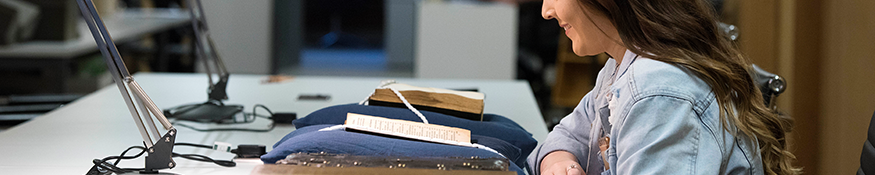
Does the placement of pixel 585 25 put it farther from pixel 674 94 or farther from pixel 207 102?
pixel 207 102

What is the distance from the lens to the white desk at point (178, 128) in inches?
46.8

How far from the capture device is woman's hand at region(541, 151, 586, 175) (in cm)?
103

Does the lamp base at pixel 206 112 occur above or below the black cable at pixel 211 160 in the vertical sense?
above

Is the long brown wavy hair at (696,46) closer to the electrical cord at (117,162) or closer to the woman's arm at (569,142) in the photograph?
the woman's arm at (569,142)

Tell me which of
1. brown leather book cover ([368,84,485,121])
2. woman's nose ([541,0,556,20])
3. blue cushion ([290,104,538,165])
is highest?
woman's nose ([541,0,556,20])

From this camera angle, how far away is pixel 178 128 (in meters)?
1.52

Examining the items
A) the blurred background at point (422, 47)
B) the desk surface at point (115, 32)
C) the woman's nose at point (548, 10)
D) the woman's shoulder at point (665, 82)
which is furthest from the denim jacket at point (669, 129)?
the desk surface at point (115, 32)

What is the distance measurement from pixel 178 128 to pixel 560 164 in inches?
36.8

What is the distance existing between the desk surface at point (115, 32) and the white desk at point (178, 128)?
3.33 feet

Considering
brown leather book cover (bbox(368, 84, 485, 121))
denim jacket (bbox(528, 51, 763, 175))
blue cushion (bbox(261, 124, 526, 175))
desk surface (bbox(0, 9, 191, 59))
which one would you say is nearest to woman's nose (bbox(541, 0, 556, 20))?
denim jacket (bbox(528, 51, 763, 175))

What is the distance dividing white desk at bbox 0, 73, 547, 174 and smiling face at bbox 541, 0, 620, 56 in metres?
0.57

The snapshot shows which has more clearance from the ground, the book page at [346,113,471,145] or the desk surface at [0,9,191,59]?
the desk surface at [0,9,191,59]

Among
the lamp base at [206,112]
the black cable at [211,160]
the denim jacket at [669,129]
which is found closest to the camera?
the denim jacket at [669,129]

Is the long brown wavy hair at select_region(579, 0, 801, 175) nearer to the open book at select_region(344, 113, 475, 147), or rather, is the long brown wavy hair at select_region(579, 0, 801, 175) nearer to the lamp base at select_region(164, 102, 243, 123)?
the open book at select_region(344, 113, 475, 147)
